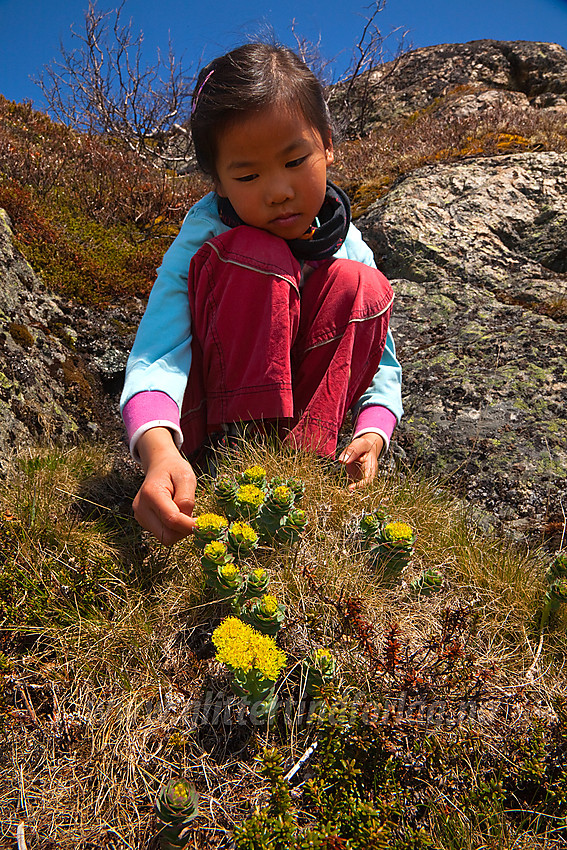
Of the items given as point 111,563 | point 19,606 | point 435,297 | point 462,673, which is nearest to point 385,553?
point 462,673

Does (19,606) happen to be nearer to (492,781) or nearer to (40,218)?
(492,781)

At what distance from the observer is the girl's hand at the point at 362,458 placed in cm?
259

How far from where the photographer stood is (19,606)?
192 cm

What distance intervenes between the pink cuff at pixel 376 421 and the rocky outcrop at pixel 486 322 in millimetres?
502

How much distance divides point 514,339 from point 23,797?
3544 millimetres

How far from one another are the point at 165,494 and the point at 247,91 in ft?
5.45

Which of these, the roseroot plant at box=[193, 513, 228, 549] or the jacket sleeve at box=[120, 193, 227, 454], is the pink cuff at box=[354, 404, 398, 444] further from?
the roseroot plant at box=[193, 513, 228, 549]

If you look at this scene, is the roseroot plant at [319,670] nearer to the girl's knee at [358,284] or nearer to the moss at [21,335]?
the girl's knee at [358,284]

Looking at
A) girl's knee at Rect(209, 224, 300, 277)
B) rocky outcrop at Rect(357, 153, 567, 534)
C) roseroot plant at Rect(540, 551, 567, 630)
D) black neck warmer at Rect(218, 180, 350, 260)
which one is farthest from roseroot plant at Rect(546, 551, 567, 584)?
black neck warmer at Rect(218, 180, 350, 260)

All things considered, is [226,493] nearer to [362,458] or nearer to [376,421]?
[362,458]

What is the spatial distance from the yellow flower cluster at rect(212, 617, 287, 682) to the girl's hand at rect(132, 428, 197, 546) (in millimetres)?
362

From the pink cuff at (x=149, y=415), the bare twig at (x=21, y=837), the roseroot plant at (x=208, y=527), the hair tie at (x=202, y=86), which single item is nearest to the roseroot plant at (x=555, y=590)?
the roseroot plant at (x=208, y=527)

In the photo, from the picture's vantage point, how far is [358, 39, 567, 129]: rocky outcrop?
12617 mm

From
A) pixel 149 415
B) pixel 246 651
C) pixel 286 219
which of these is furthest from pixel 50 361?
pixel 246 651
